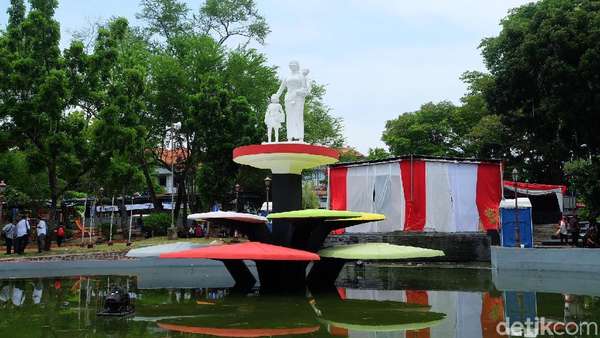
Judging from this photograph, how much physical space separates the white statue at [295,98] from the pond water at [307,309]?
4393mm

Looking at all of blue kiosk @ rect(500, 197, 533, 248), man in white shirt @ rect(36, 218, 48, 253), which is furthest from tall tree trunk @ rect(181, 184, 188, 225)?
blue kiosk @ rect(500, 197, 533, 248)

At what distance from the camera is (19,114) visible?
23.2 m

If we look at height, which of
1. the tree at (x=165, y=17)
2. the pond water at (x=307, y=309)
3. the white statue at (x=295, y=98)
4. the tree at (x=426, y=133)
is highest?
the tree at (x=165, y=17)

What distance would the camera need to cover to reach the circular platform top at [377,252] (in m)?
13.2

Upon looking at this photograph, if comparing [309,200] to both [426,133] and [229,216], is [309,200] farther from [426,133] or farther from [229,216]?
[229,216]

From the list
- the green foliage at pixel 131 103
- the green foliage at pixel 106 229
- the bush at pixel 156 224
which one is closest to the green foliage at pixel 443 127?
the green foliage at pixel 131 103

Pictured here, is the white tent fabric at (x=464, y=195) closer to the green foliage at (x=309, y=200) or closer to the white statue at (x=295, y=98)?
the white statue at (x=295, y=98)

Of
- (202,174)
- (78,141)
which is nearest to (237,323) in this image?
(78,141)

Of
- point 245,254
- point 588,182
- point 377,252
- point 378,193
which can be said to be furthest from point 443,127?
point 245,254

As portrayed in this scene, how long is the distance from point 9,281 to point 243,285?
24.6ft

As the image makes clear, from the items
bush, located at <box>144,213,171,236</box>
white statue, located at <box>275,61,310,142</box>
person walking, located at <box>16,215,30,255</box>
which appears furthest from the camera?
bush, located at <box>144,213,171,236</box>

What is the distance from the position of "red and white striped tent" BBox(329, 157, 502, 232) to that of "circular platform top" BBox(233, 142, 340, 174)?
9136mm

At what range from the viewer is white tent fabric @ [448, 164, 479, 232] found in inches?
968

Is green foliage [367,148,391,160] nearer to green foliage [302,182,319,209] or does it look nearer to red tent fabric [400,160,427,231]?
green foliage [302,182,319,209]
